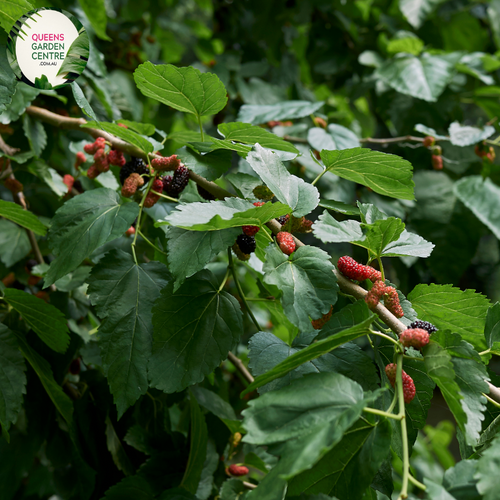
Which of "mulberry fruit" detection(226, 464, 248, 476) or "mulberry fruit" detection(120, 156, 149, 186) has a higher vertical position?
"mulberry fruit" detection(120, 156, 149, 186)

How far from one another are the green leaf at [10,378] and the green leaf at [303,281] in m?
0.30

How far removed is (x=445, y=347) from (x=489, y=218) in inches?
23.7

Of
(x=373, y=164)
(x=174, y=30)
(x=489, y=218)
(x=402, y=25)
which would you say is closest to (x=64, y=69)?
(x=373, y=164)

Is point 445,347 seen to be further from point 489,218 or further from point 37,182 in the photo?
point 37,182

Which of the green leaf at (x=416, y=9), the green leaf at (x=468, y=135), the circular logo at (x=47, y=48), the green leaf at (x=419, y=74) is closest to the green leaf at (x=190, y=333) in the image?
the circular logo at (x=47, y=48)

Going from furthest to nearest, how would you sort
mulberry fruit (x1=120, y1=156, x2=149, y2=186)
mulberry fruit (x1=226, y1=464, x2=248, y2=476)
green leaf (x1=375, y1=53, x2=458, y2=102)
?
green leaf (x1=375, y1=53, x2=458, y2=102), mulberry fruit (x1=226, y1=464, x2=248, y2=476), mulberry fruit (x1=120, y1=156, x2=149, y2=186)

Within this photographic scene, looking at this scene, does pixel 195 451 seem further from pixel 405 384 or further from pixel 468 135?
pixel 468 135

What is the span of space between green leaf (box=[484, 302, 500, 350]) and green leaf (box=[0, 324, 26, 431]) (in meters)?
0.42

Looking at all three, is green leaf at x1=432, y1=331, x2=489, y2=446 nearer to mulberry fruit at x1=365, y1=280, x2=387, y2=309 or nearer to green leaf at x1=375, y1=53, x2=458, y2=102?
mulberry fruit at x1=365, y1=280, x2=387, y2=309

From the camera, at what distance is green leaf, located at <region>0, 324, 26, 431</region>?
42 centimetres

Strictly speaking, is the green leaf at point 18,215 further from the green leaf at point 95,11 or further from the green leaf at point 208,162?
the green leaf at point 95,11

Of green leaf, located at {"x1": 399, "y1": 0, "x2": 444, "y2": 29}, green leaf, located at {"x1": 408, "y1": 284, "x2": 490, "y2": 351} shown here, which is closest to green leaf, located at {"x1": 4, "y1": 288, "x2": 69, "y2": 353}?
green leaf, located at {"x1": 408, "y1": 284, "x2": 490, "y2": 351}

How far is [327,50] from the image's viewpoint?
3.72 ft

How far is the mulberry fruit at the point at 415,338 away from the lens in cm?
28
